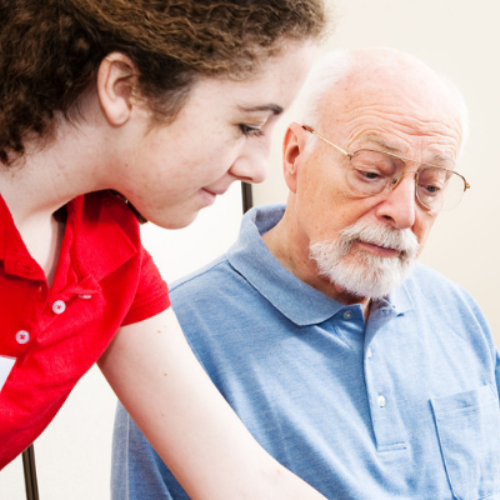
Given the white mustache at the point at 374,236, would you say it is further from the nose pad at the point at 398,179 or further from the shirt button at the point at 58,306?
the shirt button at the point at 58,306

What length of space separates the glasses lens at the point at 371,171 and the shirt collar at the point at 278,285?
201 millimetres

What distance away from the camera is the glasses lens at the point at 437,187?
132 centimetres

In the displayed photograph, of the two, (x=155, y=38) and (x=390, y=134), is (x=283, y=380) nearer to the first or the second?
(x=390, y=134)

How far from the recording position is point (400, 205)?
129 centimetres

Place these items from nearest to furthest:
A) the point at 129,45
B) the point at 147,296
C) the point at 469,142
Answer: the point at 129,45 → the point at 147,296 → the point at 469,142

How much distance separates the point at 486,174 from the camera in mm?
2482

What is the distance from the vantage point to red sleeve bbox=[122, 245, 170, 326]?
0.97 m

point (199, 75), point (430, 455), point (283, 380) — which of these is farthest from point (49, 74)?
point (430, 455)

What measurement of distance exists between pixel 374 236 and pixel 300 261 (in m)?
0.16

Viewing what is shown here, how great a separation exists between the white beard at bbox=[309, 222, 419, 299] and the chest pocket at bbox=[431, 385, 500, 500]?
0.85ft

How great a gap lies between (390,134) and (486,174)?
1327 millimetres

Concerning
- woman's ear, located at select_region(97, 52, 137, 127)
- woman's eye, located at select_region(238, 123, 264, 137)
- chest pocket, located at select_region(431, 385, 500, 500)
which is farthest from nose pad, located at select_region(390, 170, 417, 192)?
woman's ear, located at select_region(97, 52, 137, 127)

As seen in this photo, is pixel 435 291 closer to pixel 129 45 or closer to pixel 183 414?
pixel 183 414

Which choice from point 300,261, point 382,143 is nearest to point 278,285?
point 300,261
